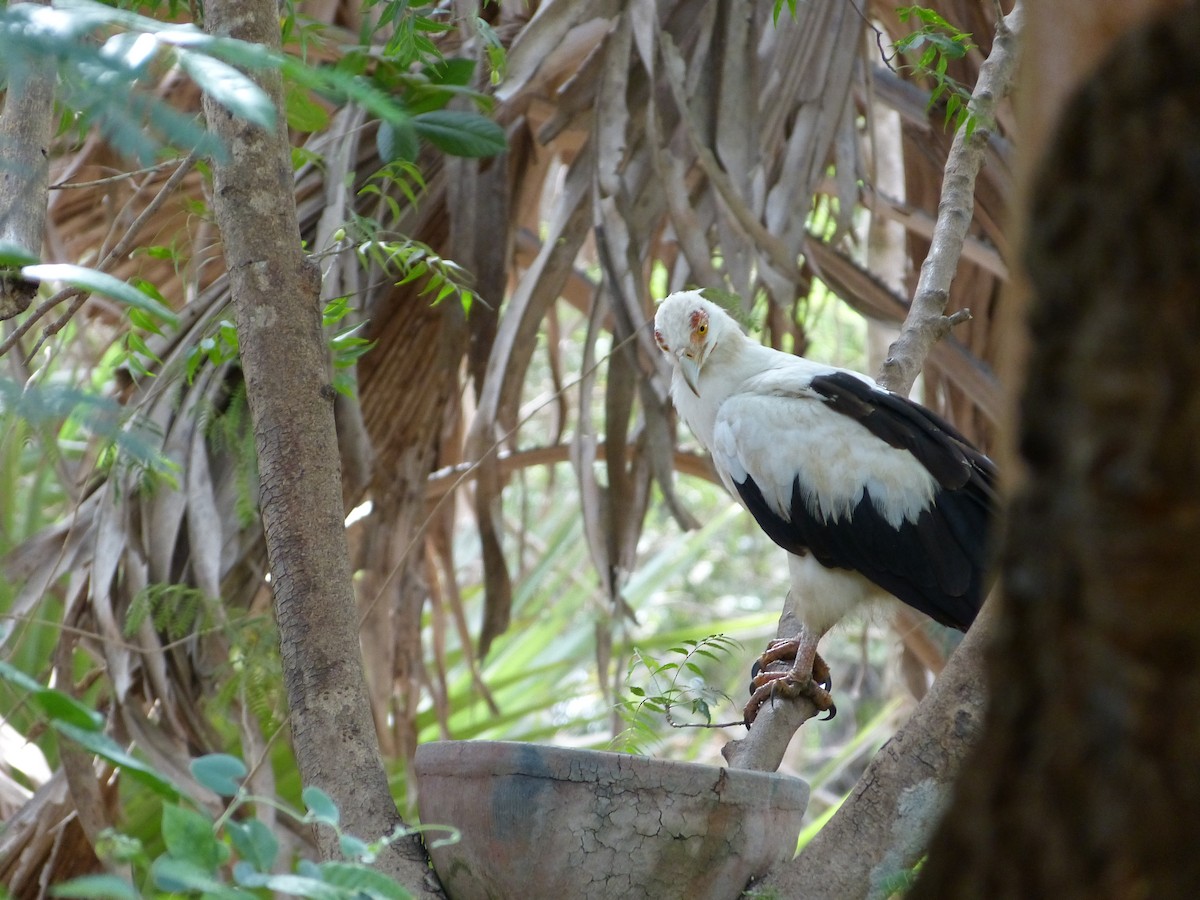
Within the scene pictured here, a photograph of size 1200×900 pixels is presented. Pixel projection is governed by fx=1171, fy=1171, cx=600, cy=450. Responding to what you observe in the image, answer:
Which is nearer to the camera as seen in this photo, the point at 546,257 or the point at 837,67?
the point at 546,257

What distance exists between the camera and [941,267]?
8.70 ft

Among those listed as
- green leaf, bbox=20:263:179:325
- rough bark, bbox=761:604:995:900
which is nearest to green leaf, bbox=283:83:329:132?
green leaf, bbox=20:263:179:325

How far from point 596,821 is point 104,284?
100 cm

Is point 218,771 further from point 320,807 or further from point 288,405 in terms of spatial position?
point 288,405

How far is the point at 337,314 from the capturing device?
97.0 inches

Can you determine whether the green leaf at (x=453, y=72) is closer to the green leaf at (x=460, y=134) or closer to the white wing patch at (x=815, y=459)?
the green leaf at (x=460, y=134)

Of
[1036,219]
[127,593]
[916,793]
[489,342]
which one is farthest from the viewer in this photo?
[489,342]

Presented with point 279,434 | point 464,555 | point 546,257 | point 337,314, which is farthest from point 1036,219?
point 464,555

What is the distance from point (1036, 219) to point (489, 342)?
2.87 metres

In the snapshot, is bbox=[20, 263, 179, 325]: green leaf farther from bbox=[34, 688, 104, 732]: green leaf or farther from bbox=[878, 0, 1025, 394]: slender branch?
bbox=[878, 0, 1025, 394]: slender branch

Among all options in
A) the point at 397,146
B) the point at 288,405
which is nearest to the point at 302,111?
the point at 397,146

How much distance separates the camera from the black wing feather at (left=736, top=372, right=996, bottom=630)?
2865 mm

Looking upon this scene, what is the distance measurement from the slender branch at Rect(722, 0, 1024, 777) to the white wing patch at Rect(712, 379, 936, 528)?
0.22m

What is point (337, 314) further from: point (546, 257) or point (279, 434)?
point (546, 257)
